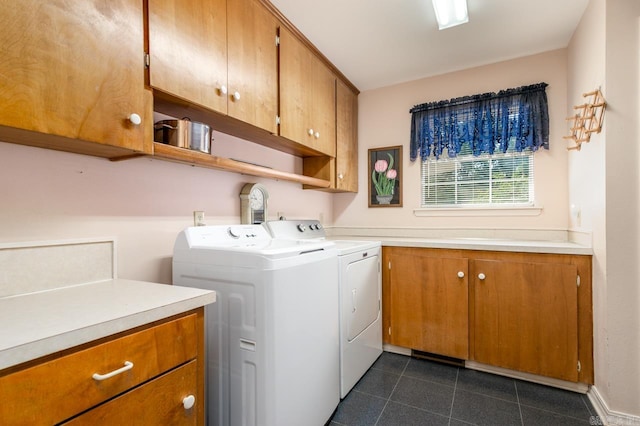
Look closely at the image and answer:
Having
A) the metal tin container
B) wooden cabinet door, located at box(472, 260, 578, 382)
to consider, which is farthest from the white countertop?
wooden cabinet door, located at box(472, 260, 578, 382)

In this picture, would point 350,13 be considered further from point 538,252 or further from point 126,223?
point 538,252

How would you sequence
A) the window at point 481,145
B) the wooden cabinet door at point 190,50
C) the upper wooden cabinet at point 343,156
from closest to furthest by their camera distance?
the wooden cabinet door at point 190,50, the window at point 481,145, the upper wooden cabinet at point 343,156

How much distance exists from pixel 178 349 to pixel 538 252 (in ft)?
7.20

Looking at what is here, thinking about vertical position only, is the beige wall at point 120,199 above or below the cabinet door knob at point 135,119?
below

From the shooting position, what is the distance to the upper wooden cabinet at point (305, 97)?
2092 millimetres

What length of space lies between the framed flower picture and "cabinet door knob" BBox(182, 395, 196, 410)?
250 centimetres

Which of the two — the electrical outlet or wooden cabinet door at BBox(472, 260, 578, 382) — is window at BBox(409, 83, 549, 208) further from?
the electrical outlet

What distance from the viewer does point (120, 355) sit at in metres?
0.83

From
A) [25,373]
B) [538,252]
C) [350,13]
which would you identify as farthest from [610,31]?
[25,373]

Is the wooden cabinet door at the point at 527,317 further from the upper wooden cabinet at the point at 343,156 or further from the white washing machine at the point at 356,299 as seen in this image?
the upper wooden cabinet at the point at 343,156

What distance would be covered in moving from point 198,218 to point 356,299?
1144 millimetres

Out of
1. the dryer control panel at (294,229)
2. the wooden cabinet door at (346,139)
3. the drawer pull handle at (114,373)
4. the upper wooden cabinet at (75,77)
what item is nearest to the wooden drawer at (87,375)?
the drawer pull handle at (114,373)

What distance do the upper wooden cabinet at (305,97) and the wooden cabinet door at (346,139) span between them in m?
0.11

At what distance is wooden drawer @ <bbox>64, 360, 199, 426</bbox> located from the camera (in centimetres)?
79
